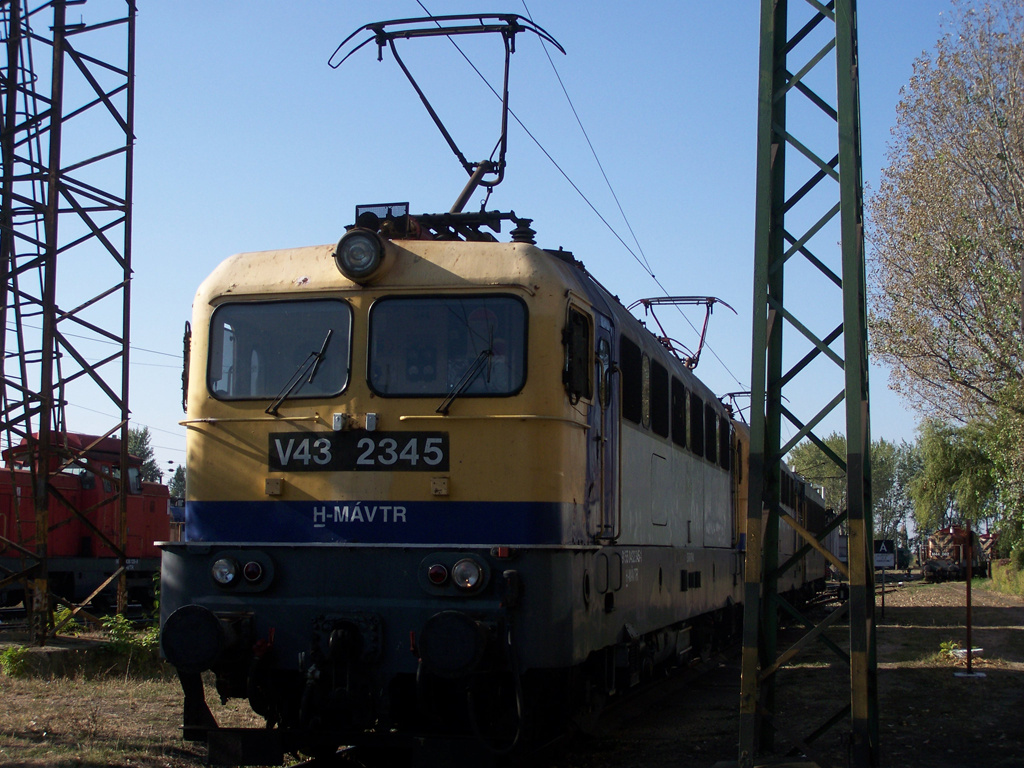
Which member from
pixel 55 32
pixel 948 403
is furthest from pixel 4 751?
pixel 948 403

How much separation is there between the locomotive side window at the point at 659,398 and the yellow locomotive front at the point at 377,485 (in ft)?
6.89

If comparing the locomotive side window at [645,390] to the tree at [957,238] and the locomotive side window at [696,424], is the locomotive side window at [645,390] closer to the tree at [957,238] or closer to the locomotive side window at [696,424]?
the locomotive side window at [696,424]

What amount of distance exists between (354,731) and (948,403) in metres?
23.1

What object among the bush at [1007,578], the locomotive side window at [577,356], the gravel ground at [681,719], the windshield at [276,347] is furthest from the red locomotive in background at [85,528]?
the bush at [1007,578]

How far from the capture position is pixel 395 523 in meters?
6.38

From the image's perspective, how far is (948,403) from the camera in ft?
86.4

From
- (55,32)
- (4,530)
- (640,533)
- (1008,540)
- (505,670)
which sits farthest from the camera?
(1008,540)

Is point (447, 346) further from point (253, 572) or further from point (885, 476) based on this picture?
point (885, 476)

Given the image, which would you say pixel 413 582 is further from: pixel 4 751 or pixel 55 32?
pixel 55 32

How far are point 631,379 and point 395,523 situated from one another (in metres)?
2.43

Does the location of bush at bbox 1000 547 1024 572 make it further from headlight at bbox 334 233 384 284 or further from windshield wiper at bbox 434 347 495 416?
headlight at bbox 334 233 384 284

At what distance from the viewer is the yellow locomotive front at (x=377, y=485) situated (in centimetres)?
613

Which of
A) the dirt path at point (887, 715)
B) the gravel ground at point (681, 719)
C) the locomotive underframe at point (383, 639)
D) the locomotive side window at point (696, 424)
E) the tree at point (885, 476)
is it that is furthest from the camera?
the tree at point (885, 476)

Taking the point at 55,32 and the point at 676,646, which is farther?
the point at 55,32
